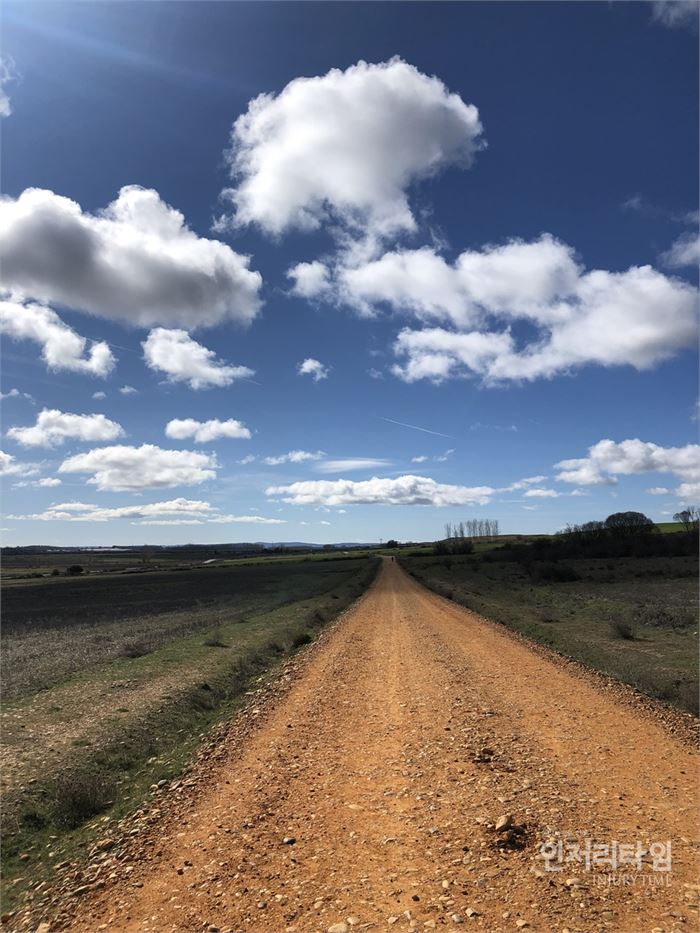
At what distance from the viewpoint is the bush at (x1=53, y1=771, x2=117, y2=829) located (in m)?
8.09

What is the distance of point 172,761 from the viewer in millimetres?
9961

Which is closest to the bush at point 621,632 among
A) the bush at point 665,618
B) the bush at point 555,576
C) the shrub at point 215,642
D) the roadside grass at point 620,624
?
the roadside grass at point 620,624

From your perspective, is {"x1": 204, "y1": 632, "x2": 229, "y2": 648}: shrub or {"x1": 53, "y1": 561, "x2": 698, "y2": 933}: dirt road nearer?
{"x1": 53, "y1": 561, "x2": 698, "y2": 933}: dirt road

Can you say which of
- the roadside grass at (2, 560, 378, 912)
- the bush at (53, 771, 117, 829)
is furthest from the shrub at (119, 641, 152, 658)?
the bush at (53, 771, 117, 829)

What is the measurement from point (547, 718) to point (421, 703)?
2.77m

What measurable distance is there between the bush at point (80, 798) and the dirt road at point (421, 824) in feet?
3.85

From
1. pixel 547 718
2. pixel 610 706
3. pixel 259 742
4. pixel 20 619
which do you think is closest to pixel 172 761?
pixel 259 742

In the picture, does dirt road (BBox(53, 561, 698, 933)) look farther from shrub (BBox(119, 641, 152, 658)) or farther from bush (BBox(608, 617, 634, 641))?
shrub (BBox(119, 641, 152, 658))

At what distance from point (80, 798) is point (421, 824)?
5.44 m

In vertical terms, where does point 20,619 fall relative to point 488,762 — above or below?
below

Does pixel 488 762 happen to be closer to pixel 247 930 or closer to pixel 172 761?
pixel 247 930

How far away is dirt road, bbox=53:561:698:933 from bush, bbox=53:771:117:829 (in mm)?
1175

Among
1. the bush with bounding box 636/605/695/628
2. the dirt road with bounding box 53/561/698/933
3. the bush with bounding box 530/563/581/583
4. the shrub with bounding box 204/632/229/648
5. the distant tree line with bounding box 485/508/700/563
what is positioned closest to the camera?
the dirt road with bounding box 53/561/698/933

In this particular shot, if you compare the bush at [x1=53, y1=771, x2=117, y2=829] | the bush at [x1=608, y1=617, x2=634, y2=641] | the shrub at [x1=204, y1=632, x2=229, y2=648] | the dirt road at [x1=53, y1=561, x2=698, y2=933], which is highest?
the dirt road at [x1=53, y1=561, x2=698, y2=933]
